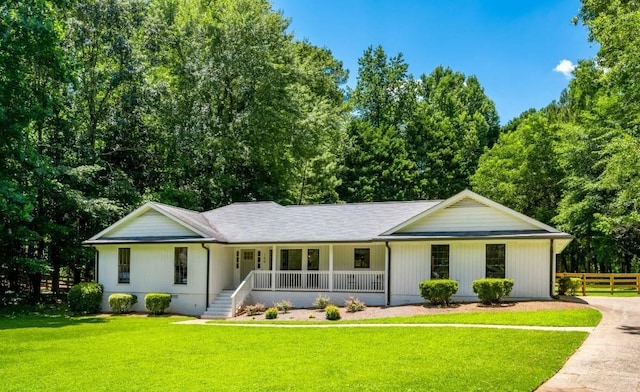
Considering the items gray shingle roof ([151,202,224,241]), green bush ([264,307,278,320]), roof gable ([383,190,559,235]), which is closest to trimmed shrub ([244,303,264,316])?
green bush ([264,307,278,320])

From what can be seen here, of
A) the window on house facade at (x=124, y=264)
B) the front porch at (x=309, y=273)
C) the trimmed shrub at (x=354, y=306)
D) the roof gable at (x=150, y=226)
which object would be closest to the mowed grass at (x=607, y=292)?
the front porch at (x=309, y=273)

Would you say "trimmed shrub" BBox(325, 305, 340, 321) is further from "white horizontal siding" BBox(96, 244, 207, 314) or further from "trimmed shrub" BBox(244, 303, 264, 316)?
"white horizontal siding" BBox(96, 244, 207, 314)

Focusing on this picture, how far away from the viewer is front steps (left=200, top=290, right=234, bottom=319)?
23.0 m

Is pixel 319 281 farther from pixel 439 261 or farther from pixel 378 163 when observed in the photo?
pixel 378 163

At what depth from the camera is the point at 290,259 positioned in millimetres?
26484

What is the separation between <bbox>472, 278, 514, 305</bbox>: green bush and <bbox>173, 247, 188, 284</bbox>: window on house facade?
40.8ft

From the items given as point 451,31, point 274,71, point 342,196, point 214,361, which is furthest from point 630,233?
point 214,361

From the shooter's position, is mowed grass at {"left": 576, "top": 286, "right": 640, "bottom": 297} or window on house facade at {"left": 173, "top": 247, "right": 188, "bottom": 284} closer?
window on house facade at {"left": 173, "top": 247, "right": 188, "bottom": 284}

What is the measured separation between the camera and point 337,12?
85.8 feet

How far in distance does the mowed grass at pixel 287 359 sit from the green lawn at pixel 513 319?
1699mm

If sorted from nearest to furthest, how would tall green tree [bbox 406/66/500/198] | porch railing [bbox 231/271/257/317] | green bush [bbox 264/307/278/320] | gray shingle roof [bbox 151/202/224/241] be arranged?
green bush [bbox 264/307/278/320] < porch railing [bbox 231/271/257/317] < gray shingle roof [bbox 151/202/224/241] < tall green tree [bbox 406/66/500/198]

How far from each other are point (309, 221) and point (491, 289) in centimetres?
962

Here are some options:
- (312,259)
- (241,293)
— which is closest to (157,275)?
(241,293)

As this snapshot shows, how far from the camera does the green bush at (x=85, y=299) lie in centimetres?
2434
